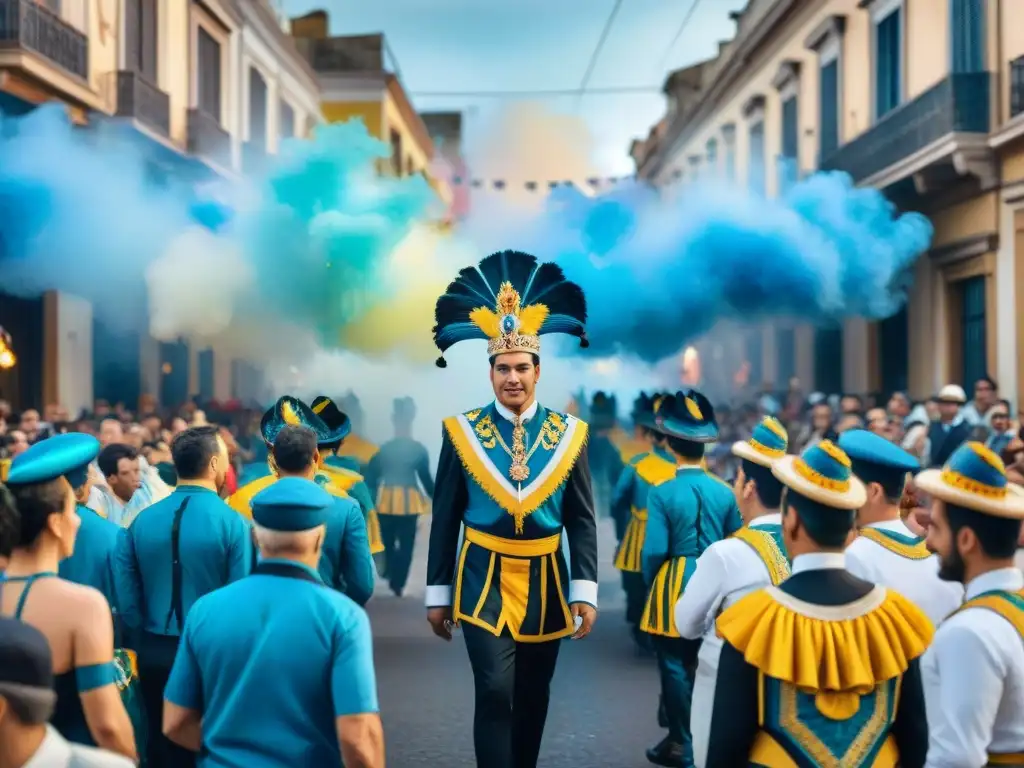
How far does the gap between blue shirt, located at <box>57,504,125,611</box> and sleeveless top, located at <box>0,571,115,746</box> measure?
4.07 feet

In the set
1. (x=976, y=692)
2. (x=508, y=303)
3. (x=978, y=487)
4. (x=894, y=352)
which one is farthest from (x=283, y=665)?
(x=894, y=352)

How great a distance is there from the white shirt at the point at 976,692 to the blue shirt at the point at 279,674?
137 cm

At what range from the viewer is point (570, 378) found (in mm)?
20375

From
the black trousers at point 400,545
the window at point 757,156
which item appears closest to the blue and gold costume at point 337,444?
the black trousers at point 400,545

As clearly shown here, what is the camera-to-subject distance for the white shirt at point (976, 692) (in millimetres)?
3080

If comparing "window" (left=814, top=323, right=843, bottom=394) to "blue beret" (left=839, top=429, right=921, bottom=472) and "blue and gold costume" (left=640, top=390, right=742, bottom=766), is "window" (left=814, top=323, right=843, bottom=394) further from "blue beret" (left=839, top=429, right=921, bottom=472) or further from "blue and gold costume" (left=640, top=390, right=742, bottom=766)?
"blue beret" (left=839, top=429, right=921, bottom=472)

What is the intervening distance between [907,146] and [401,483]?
11268 mm

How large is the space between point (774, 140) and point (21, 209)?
18551mm

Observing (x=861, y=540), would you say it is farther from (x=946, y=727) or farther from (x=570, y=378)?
(x=570, y=378)

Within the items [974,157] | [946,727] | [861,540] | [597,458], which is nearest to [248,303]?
[597,458]

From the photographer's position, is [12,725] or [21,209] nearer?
[12,725]

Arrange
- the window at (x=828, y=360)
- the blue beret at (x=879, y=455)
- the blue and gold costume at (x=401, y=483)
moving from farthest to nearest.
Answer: the window at (x=828, y=360), the blue and gold costume at (x=401, y=483), the blue beret at (x=879, y=455)

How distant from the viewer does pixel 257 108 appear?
2950 centimetres

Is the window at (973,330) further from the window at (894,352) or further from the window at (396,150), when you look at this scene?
the window at (396,150)
